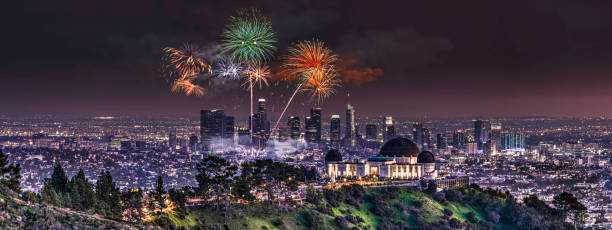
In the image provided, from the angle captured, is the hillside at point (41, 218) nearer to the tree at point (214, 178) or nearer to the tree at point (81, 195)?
the tree at point (81, 195)

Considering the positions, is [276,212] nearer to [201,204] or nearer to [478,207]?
[201,204]

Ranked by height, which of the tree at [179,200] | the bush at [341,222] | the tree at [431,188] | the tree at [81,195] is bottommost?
the bush at [341,222]

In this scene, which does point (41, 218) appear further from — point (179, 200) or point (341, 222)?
point (341, 222)

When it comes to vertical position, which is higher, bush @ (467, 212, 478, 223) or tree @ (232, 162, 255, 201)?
tree @ (232, 162, 255, 201)

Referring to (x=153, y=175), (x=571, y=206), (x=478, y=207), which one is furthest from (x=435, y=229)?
(x=153, y=175)

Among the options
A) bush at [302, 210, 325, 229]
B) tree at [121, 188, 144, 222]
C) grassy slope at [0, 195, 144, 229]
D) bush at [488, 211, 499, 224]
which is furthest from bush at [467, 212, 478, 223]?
grassy slope at [0, 195, 144, 229]

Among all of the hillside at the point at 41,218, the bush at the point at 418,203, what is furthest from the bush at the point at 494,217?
the hillside at the point at 41,218

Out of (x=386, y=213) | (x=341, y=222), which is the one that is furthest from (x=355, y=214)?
(x=341, y=222)

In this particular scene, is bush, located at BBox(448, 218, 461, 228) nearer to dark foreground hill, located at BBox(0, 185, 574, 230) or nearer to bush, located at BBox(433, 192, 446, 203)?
dark foreground hill, located at BBox(0, 185, 574, 230)
